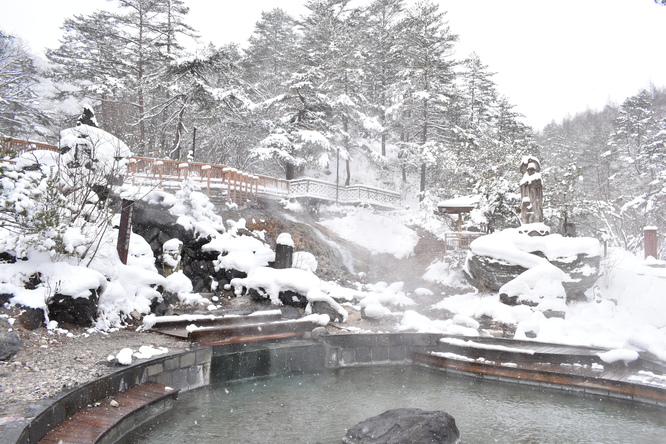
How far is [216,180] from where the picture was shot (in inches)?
676

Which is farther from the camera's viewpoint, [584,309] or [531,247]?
[531,247]

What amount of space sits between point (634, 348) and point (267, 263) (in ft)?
28.5

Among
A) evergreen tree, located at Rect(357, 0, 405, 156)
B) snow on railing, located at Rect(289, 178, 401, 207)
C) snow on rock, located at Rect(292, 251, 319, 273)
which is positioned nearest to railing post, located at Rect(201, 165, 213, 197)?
snow on rock, located at Rect(292, 251, 319, 273)

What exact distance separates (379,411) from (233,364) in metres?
2.70

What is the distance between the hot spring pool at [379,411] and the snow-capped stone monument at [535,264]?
5351mm

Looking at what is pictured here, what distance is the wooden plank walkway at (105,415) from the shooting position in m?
3.77

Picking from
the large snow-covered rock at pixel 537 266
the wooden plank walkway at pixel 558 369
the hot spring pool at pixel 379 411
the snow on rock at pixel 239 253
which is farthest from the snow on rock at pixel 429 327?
the snow on rock at pixel 239 253

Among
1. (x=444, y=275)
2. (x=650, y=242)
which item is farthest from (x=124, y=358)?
(x=650, y=242)

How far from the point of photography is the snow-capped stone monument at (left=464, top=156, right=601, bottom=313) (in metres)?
11.9

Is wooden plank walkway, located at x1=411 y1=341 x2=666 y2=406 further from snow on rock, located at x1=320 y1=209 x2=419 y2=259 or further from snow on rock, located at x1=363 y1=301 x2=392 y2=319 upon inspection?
snow on rock, located at x1=320 y1=209 x2=419 y2=259

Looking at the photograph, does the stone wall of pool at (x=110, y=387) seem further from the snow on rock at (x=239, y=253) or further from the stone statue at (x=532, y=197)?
the stone statue at (x=532, y=197)

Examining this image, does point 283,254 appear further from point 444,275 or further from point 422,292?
→ point 444,275

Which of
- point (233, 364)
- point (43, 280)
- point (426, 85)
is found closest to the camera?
point (43, 280)

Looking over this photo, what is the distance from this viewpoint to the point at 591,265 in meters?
12.4
